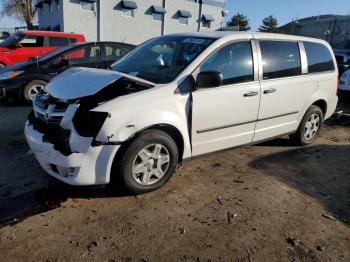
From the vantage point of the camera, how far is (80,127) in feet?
11.3

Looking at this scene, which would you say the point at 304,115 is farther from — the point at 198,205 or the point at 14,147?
the point at 14,147

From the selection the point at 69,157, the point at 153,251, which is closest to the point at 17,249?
the point at 69,157

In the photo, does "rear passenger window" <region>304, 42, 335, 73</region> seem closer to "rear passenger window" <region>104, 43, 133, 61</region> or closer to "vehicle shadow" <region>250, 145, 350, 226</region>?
"vehicle shadow" <region>250, 145, 350, 226</region>

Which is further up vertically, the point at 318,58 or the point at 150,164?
the point at 318,58

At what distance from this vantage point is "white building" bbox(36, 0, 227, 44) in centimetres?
2181

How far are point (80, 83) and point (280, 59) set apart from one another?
276 cm

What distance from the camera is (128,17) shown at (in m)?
24.1

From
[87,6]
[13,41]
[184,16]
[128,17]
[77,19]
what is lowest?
[13,41]

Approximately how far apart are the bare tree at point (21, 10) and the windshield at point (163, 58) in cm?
3270

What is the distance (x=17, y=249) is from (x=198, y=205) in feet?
5.83

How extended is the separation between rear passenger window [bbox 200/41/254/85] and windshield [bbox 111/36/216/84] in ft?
0.61

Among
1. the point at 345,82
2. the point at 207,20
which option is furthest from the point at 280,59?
the point at 207,20

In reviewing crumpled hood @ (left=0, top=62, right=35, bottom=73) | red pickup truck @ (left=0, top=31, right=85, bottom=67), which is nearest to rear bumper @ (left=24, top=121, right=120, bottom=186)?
crumpled hood @ (left=0, top=62, right=35, bottom=73)

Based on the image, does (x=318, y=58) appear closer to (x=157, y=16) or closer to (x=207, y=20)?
(x=157, y=16)
